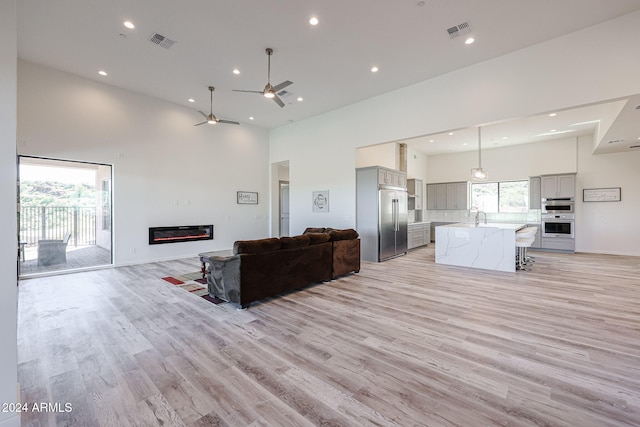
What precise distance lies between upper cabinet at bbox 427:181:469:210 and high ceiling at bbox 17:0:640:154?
5.83 metres

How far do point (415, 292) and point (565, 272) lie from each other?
3.77 meters

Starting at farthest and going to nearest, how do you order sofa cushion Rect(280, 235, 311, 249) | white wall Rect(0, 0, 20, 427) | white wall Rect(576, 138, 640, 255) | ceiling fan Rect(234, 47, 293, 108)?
white wall Rect(576, 138, 640, 255) < ceiling fan Rect(234, 47, 293, 108) < sofa cushion Rect(280, 235, 311, 249) < white wall Rect(0, 0, 20, 427)

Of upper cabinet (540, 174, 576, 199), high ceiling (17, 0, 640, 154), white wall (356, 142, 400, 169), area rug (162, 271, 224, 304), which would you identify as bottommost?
area rug (162, 271, 224, 304)

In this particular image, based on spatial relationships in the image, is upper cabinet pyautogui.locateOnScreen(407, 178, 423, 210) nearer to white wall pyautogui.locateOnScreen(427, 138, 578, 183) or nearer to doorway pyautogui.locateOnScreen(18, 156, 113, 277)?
white wall pyautogui.locateOnScreen(427, 138, 578, 183)

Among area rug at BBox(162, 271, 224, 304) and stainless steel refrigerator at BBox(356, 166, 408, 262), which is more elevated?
stainless steel refrigerator at BBox(356, 166, 408, 262)

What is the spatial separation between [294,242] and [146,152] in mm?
5004

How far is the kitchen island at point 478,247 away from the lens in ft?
18.3

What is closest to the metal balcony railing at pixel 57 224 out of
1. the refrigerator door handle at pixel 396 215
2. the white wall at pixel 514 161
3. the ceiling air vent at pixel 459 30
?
the refrigerator door handle at pixel 396 215

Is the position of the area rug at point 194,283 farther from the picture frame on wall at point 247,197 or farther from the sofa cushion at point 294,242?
the picture frame on wall at point 247,197

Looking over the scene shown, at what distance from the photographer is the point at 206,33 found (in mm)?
4188

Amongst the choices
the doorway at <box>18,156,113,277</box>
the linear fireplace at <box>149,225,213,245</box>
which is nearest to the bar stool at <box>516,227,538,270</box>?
the linear fireplace at <box>149,225,213,245</box>

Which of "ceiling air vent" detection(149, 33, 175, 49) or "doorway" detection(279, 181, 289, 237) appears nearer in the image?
"ceiling air vent" detection(149, 33, 175, 49)

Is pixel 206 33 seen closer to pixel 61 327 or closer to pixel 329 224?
pixel 61 327

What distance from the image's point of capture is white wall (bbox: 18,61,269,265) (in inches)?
209
